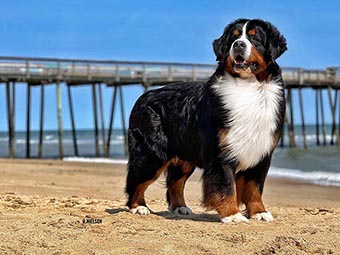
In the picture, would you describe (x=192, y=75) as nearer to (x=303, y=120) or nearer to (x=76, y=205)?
(x=303, y=120)

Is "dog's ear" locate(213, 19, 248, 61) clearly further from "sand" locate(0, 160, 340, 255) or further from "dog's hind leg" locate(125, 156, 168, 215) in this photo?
"sand" locate(0, 160, 340, 255)

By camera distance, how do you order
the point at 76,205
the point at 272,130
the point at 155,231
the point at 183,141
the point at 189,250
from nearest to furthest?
the point at 189,250 → the point at 155,231 → the point at 272,130 → the point at 183,141 → the point at 76,205

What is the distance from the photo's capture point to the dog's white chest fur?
630cm

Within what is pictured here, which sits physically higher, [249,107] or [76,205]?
[249,107]

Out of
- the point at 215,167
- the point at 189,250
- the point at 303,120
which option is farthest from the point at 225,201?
the point at 303,120

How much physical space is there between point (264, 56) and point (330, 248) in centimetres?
192

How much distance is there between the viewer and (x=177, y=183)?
7.71 meters

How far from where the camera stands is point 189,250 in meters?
5.29

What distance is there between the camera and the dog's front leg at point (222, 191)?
642cm

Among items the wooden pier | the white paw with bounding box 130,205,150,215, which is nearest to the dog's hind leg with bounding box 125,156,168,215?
the white paw with bounding box 130,205,150,215

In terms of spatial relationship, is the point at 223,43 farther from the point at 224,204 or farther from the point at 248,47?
the point at 224,204

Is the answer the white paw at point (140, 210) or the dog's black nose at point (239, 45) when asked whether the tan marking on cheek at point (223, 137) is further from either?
the white paw at point (140, 210)

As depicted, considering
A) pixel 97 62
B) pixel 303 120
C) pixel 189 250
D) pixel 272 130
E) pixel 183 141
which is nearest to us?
pixel 189 250

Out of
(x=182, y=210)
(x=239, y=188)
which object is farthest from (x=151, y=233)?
(x=182, y=210)
